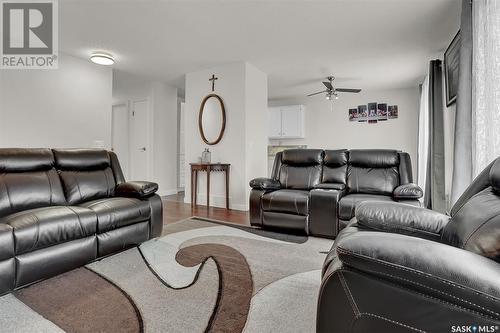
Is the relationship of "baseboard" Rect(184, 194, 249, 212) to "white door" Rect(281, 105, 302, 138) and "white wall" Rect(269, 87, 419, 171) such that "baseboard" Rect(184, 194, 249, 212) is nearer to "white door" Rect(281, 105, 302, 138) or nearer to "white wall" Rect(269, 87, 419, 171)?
"white door" Rect(281, 105, 302, 138)

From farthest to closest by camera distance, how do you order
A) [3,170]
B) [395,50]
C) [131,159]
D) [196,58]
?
[131,159], [196,58], [395,50], [3,170]

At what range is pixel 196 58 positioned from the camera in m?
4.33

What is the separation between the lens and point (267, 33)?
342 centimetres

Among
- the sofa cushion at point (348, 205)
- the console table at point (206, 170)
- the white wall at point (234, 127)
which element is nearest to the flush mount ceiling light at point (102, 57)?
the white wall at point (234, 127)

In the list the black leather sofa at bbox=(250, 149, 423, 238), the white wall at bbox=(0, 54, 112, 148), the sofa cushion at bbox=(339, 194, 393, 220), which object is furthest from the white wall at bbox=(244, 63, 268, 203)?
the white wall at bbox=(0, 54, 112, 148)

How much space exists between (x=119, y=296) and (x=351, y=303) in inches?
57.8

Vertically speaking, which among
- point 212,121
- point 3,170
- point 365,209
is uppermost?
point 212,121

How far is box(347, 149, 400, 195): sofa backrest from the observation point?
311cm

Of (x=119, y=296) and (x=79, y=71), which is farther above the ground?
(x=79, y=71)

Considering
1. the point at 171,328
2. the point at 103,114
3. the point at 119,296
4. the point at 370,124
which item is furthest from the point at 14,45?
the point at 370,124

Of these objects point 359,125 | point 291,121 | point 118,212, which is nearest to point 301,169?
point 118,212

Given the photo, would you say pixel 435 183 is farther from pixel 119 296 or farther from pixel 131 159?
pixel 131 159

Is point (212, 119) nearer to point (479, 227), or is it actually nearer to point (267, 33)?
point (267, 33)

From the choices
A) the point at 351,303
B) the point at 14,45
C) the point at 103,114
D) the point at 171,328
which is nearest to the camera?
the point at 351,303
